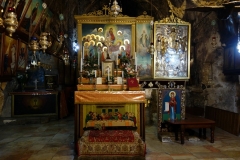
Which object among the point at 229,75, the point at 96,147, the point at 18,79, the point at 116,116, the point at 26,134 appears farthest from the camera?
the point at 18,79

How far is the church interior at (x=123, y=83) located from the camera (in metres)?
5.78

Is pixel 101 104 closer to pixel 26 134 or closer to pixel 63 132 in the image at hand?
pixel 63 132

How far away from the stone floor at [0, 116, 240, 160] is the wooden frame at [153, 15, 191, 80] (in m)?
2.30

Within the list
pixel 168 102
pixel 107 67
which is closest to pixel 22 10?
pixel 107 67

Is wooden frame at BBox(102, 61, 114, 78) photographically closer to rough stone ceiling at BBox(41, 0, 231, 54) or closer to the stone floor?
the stone floor

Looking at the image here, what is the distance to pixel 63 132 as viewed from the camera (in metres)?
8.20

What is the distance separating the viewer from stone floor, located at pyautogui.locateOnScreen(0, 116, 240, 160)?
5.52 meters

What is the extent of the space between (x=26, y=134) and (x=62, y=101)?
356cm

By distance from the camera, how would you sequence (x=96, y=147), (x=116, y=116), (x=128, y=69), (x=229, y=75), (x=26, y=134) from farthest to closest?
(x=229, y=75), (x=26, y=134), (x=128, y=69), (x=116, y=116), (x=96, y=147)

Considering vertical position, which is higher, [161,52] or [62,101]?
[161,52]

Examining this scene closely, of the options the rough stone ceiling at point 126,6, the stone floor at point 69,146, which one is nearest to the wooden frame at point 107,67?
the stone floor at point 69,146

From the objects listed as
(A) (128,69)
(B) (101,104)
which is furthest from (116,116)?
(A) (128,69)

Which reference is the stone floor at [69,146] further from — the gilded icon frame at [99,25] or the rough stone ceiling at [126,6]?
the rough stone ceiling at [126,6]

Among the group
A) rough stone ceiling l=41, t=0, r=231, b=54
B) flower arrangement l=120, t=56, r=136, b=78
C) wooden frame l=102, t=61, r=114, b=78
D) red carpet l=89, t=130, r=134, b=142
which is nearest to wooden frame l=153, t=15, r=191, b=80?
rough stone ceiling l=41, t=0, r=231, b=54
